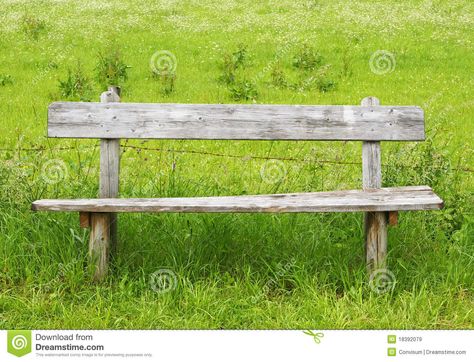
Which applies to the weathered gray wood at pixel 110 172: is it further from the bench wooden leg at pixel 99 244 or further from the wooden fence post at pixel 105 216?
the bench wooden leg at pixel 99 244

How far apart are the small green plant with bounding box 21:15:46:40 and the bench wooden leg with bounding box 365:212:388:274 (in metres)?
13.6

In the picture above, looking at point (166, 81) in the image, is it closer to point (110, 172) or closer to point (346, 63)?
point (346, 63)

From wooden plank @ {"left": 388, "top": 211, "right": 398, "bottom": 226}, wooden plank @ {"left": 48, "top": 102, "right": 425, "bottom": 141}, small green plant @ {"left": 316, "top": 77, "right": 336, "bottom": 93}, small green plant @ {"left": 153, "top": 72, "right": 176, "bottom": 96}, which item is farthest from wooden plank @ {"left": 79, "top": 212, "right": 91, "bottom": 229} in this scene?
small green plant @ {"left": 316, "top": 77, "right": 336, "bottom": 93}

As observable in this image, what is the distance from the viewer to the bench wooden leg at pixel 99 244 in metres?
4.97

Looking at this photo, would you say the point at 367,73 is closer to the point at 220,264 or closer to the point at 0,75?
the point at 0,75

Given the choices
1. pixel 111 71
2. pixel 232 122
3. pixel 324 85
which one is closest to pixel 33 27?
pixel 111 71

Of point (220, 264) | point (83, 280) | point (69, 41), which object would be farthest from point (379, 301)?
point (69, 41)

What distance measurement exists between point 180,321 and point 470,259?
2096mm

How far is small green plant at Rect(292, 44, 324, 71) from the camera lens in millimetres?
13992

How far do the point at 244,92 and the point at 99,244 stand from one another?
736 cm

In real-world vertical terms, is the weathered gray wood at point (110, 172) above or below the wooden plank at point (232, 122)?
below

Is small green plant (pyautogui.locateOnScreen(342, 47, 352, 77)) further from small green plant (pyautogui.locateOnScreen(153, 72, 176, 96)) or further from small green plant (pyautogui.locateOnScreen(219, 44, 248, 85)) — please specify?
small green plant (pyautogui.locateOnScreen(153, 72, 176, 96))

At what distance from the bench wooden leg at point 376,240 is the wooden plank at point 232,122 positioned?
Answer: 61cm

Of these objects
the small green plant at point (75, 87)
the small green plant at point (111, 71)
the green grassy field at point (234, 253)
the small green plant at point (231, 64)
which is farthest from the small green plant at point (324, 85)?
the small green plant at point (75, 87)
